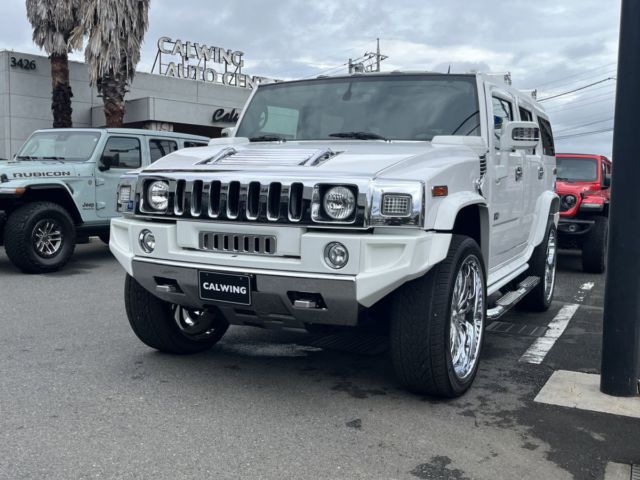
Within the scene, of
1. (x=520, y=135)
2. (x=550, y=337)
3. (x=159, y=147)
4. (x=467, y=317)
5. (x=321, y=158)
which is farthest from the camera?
(x=159, y=147)

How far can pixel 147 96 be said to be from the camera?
71.9 feet

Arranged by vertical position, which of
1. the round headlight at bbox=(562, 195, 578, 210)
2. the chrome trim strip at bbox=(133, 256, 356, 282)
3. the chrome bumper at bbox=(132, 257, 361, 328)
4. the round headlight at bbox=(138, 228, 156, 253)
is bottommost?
the chrome bumper at bbox=(132, 257, 361, 328)

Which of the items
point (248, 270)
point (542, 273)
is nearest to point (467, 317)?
point (248, 270)

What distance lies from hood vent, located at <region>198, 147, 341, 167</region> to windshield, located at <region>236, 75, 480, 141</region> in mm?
677

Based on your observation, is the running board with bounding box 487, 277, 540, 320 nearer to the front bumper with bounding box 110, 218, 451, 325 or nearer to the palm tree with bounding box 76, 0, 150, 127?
the front bumper with bounding box 110, 218, 451, 325

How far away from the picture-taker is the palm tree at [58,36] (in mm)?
16847

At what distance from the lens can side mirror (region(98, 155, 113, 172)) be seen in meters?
9.05

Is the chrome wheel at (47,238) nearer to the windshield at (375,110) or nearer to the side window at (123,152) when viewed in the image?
the side window at (123,152)

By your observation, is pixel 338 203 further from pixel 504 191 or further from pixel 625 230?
pixel 504 191

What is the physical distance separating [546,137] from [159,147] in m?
5.49

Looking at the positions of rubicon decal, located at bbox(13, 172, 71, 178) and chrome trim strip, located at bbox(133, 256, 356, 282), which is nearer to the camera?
chrome trim strip, located at bbox(133, 256, 356, 282)

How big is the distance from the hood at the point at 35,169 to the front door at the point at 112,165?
40cm

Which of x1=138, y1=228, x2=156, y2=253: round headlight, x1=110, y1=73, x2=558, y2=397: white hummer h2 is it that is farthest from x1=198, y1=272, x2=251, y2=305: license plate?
x1=138, y1=228, x2=156, y2=253: round headlight

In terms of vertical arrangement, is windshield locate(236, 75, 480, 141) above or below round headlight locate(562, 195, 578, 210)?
above
